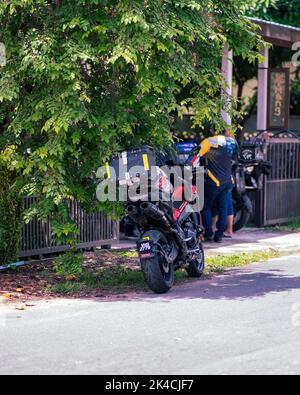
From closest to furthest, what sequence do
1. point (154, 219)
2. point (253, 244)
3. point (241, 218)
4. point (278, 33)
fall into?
point (154, 219) < point (253, 244) < point (241, 218) < point (278, 33)

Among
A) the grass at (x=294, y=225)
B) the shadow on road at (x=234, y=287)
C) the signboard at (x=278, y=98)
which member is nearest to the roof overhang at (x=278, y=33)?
the signboard at (x=278, y=98)

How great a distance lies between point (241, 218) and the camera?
16016mm

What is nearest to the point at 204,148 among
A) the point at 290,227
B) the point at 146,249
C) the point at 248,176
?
the point at 248,176

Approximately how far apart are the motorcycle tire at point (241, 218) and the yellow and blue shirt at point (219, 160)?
1354mm

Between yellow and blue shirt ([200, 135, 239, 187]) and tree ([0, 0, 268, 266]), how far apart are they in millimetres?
3295

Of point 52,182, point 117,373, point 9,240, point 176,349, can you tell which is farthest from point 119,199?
point 117,373

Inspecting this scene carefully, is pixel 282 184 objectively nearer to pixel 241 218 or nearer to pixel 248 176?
pixel 248 176

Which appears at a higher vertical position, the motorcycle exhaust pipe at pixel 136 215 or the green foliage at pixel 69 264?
the motorcycle exhaust pipe at pixel 136 215

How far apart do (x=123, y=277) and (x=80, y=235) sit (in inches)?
94.9

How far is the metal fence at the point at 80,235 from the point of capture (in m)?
12.3

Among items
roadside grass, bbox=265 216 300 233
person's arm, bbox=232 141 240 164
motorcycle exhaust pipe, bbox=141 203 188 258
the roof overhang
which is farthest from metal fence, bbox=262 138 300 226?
motorcycle exhaust pipe, bbox=141 203 188 258

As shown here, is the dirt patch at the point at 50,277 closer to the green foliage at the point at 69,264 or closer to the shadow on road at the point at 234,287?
the green foliage at the point at 69,264

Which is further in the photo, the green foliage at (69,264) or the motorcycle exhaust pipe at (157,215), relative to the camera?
the green foliage at (69,264)

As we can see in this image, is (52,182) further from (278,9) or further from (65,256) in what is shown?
(278,9)
